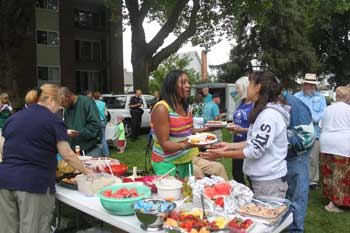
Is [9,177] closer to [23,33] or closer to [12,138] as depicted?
[12,138]

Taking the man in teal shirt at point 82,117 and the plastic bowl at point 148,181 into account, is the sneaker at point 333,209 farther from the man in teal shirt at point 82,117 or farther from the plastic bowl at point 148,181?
the man in teal shirt at point 82,117

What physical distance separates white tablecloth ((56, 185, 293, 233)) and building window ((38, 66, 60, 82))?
23025 millimetres

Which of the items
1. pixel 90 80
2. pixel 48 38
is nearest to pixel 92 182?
pixel 48 38

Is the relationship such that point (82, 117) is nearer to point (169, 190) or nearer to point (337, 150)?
point (169, 190)

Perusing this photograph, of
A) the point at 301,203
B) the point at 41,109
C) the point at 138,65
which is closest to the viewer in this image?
the point at 41,109

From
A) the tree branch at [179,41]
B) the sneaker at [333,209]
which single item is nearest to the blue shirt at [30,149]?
the sneaker at [333,209]

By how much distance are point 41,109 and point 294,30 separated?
2678 cm

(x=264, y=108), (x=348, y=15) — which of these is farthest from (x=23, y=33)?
(x=348, y=15)

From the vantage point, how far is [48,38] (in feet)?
83.9

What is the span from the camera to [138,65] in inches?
712

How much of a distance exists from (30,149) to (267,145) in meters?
1.79

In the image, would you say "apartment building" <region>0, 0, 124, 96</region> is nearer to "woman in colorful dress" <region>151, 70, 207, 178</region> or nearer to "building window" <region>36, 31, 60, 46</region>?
"building window" <region>36, 31, 60, 46</region>

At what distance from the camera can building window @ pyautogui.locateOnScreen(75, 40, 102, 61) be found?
89.1 ft

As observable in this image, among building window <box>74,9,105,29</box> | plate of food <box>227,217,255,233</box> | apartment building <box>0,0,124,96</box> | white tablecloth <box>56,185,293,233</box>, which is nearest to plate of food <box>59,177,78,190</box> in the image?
white tablecloth <box>56,185,293,233</box>
